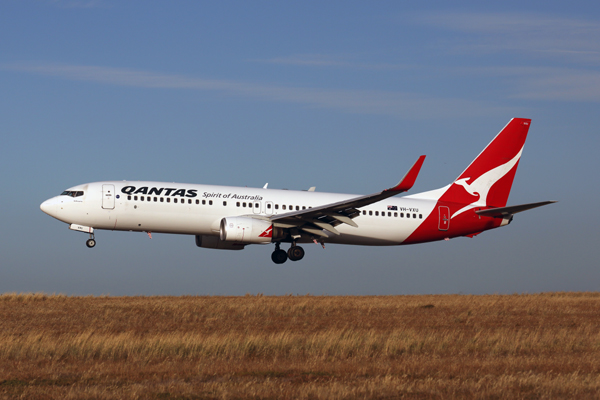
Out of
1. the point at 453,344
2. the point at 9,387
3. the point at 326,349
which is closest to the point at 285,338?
the point at 326,349

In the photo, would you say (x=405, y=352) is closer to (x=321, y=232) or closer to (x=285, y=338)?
(x=285, y=338)

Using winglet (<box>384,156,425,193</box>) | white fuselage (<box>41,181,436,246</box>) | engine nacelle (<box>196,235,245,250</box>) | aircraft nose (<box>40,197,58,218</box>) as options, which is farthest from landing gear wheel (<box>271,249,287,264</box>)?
aircraft nose (<box>40,197,58,218</box>)

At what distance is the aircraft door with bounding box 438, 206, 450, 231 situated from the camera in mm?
40812

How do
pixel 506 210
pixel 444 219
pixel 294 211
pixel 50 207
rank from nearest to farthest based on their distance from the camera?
pixel 50 207, pixel 294 211, pixel 506 210, pixel 444 219

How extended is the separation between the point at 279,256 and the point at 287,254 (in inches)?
23.4

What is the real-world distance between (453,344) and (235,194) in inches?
780

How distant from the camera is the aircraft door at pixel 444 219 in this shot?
40.8 metres

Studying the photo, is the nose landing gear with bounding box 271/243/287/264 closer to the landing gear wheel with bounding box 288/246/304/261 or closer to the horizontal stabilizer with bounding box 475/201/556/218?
the landing gear wheel with bounding box 288/246/304/261

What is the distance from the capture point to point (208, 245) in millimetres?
39656

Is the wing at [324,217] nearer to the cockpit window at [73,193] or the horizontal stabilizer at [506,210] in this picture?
the horizontal stabilizer at [506,210]

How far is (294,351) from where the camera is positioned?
1830 cm

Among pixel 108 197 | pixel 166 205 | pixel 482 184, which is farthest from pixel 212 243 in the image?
pixel 482 184

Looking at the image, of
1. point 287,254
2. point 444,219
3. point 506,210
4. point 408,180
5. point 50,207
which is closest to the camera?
point 408,180

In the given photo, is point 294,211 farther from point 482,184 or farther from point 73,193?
point 482,184
